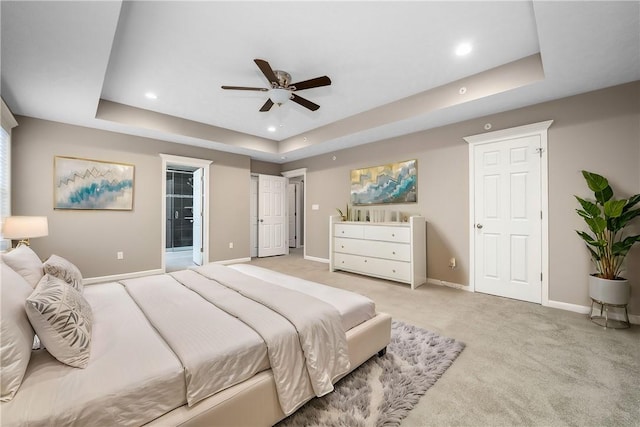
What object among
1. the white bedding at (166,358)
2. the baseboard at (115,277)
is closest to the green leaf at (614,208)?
the white bedding at (166,358)

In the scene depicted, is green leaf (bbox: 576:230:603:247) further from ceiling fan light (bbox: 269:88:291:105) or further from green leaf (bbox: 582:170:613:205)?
ceiling fan light (bbox: 269:88:291:105)

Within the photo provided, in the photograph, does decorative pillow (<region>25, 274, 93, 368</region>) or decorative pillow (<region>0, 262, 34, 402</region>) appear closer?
decorative pillow (<region>0, 262, 34, 402</region>)

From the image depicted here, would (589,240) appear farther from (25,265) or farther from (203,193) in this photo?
(203,193)

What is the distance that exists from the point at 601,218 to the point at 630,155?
0.74m

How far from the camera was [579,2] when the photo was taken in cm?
175

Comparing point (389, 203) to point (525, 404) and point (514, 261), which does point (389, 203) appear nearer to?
point (514, 261)

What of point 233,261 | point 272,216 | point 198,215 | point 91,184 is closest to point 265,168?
point 272,216

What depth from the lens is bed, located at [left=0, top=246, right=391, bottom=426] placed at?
967mm

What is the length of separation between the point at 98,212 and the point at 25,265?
3061 mm

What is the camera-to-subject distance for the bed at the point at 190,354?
0.97m

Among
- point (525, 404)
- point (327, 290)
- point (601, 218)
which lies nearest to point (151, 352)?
point (327, 290)

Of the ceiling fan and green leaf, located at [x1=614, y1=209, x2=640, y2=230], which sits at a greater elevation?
the ceiling fan

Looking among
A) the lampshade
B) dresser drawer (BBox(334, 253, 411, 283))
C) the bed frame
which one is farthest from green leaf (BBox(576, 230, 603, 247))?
the lampshade

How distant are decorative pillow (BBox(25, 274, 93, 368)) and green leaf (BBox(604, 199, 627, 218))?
402 cm
